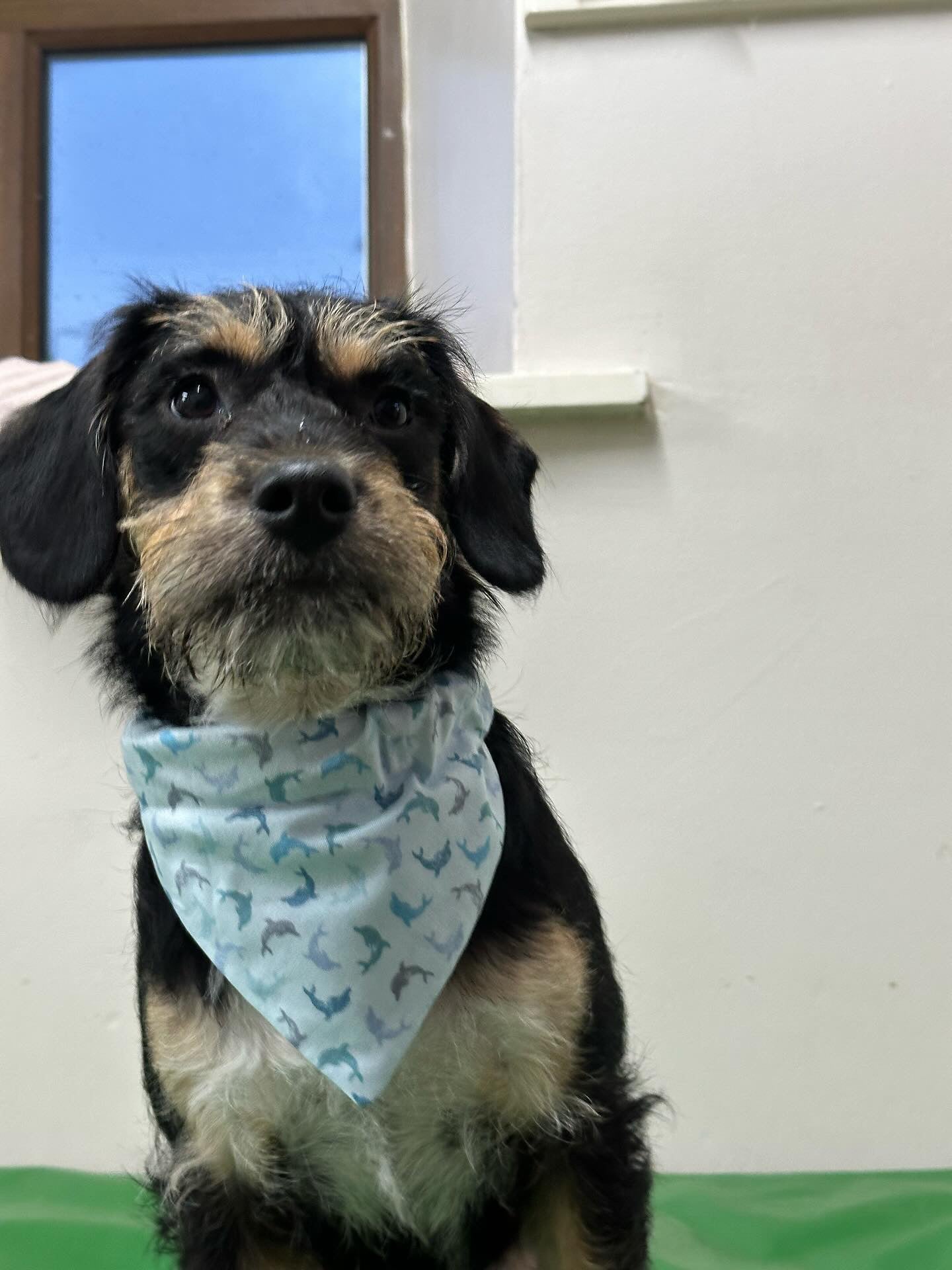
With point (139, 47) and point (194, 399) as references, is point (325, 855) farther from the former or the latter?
point (139, 47)

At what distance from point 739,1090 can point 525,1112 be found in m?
0.97

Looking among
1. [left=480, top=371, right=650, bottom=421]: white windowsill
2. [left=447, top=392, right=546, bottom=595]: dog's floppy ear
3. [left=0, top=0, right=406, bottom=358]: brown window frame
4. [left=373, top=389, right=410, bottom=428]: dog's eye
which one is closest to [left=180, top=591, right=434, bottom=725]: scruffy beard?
[left=447, top=392, right=546, bottom=595]: dog's floppy ear

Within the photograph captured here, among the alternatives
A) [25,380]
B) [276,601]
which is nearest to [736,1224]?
[276,601]

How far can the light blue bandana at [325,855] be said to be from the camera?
118 centimetres

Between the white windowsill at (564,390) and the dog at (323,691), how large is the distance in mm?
604

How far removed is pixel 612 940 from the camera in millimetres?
2043

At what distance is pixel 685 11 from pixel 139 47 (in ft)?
4.17

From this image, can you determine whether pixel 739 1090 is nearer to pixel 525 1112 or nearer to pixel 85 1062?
pixel 525 1112

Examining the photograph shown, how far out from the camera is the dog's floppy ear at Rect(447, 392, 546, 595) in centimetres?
130

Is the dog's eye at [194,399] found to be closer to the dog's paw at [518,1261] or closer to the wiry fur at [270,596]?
the wiry fur at [270,596]

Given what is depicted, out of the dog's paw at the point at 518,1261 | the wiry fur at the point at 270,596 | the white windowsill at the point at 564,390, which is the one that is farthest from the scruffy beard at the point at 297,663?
the white windowsill at the point at 564,390

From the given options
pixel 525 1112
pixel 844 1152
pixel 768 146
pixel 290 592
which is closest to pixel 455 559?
pixel 290 592

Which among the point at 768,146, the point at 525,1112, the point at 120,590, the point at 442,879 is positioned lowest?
the point at 525,1112

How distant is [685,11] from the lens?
78.2 inches
